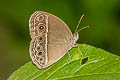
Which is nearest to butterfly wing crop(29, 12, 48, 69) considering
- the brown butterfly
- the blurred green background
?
the brown butterfly

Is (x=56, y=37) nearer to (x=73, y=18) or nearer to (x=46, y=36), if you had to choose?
(x=46, y=36)

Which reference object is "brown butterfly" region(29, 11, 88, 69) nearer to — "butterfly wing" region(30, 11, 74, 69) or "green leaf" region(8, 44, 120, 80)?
"butterfly wing" region(30, 11, 74, 69)

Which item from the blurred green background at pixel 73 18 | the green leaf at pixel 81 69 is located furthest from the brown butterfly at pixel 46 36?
the blurred green background at pixel 73 18

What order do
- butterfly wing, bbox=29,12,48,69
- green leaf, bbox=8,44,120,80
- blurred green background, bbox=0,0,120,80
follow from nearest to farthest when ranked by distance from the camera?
green leaf, bbox=8,44,120,80 → butterfly wing, bbox=29,12,48,69 → blurred green background, bbox=0,0,120,80

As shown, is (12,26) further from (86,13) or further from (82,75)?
(82,75)

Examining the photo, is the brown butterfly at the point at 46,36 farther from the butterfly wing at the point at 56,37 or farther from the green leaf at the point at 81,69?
the green leaf at the point at 81,69

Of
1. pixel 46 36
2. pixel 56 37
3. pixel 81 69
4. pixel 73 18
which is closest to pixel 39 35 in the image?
pixel 46 36
